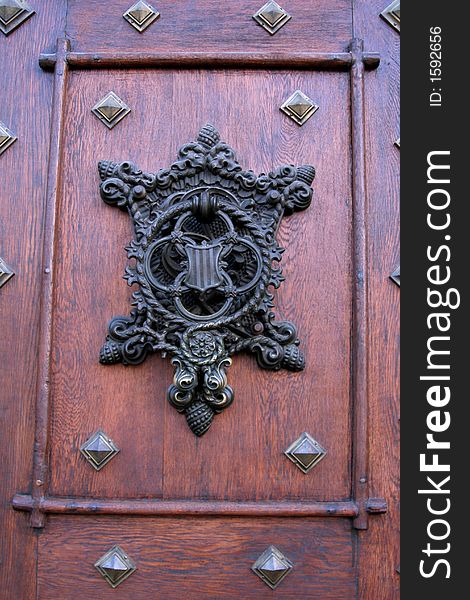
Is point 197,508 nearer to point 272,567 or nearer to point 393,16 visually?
point 272,567

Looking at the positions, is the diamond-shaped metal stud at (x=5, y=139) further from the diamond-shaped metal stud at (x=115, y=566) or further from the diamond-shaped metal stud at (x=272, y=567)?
the diamond-shaped metal stud at (x=272, y=567)

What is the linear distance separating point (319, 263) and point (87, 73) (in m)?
0.60

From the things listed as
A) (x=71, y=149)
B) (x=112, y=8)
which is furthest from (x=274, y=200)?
(x=112, y=8)

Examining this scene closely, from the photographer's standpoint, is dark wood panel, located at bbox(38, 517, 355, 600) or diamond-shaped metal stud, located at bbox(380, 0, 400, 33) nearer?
dark wood panel, located at bbox(38, 517, 355, 600)

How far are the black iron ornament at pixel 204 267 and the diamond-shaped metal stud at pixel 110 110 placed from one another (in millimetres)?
97

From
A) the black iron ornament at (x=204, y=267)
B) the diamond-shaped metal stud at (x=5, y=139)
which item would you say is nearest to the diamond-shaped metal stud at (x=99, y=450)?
→ the black iron ornament at (x=204, y=267)

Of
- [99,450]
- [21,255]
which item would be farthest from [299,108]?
[99,450]

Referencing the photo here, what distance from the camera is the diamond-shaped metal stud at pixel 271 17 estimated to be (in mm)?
1345

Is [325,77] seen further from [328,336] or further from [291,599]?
[291,599]

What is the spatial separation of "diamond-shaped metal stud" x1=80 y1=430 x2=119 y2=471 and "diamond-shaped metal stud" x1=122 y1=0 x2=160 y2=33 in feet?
2.62

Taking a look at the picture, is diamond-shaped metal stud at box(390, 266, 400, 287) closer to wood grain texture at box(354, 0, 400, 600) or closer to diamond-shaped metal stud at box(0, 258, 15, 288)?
wood grain texture at box(354, 0, 400, 600)

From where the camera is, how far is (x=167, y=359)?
125cm

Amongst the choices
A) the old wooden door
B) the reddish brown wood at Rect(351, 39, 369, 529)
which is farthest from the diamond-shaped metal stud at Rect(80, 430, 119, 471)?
the reddish brown wood at Rect(351, 39, 369, 529)

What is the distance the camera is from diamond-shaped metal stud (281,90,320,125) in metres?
1.31
